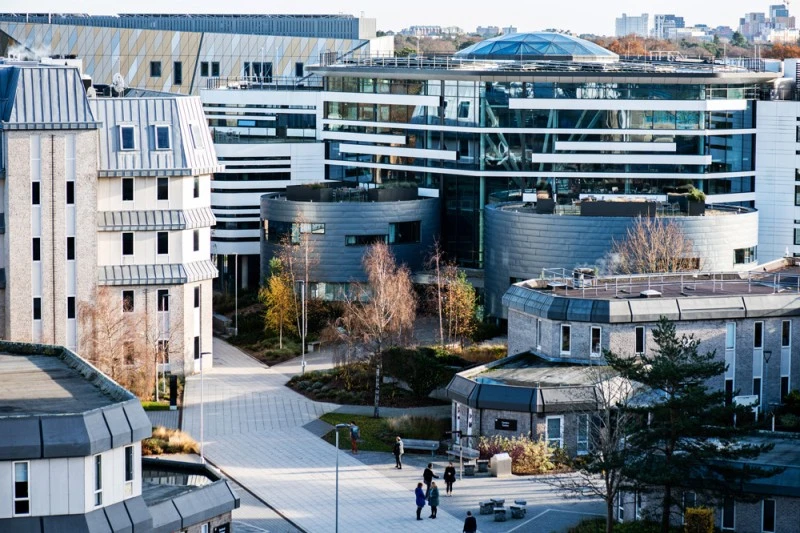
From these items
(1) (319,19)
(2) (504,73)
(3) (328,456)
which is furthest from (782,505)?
(1) (319,19)

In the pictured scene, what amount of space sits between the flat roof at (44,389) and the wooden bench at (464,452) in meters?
18.9

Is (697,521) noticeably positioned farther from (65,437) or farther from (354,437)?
(65,437)

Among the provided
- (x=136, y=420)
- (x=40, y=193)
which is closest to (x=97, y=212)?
(x=40, y=193)

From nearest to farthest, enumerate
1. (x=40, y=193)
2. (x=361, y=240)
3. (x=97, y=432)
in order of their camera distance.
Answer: (x=97, y=432) → (x=40, y=193) → (x=361, y=240)

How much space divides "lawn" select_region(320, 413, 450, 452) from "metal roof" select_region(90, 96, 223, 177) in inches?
644

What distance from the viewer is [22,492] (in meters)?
45.1

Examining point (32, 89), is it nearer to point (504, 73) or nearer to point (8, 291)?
point (8, 291)

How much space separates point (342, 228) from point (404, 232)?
14.8 ft

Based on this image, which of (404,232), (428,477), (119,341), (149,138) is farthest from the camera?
(404,232)

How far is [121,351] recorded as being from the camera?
81125 mm

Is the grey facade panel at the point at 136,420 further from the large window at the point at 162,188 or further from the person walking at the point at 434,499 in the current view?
the large window at the point at 162,188

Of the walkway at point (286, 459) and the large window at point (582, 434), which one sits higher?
the large window at point (582, 434)

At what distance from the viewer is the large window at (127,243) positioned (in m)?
84.8

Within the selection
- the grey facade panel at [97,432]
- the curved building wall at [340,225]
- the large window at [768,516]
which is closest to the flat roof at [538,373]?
the large window at [768,516]
